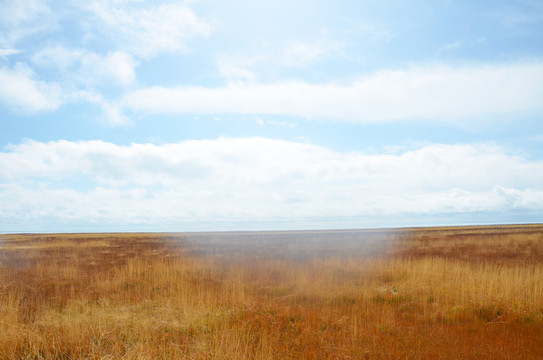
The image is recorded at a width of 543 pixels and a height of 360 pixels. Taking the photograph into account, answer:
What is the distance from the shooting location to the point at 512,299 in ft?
35.9

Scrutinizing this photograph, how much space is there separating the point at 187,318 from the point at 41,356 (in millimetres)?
3109

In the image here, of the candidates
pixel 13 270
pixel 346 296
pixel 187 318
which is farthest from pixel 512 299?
pixel 13 270

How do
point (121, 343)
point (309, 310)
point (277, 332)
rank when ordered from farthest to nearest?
point (309, 310) < point (277, 332) < point (121, 343)

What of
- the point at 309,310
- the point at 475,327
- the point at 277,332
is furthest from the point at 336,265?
the point at 277,332

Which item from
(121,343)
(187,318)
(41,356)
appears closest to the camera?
(41,356)

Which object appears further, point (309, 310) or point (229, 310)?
point (309, 310)

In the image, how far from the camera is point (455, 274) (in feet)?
48.2

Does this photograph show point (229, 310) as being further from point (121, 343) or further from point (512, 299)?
point (512, 299)

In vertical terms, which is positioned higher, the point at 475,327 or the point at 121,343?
the point at 121,343

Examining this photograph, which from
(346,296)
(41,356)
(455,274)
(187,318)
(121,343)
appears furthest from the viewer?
(455,274)

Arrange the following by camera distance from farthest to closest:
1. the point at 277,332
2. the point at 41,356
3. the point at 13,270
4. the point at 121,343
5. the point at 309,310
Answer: the point at 13,270 → the point at 309,310 → the point at 277,332 → the point at 121,343 → the point at 41,356

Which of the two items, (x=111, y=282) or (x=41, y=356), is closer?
(x=41, y=356)

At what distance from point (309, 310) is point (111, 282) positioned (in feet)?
32.0

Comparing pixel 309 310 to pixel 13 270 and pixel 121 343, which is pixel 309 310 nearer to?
pixel 121 343
